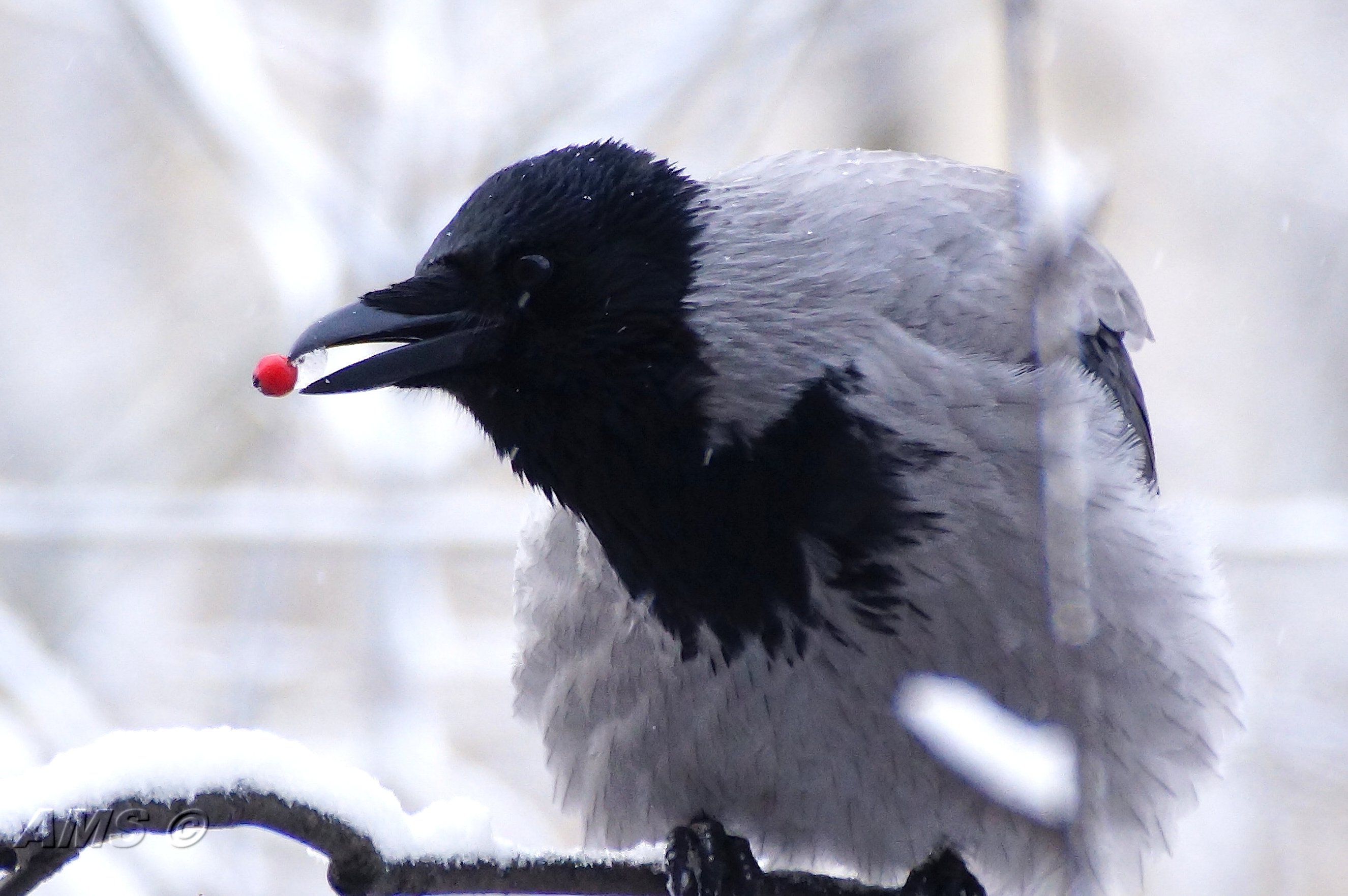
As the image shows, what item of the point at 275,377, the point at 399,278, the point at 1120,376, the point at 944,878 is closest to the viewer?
the point at 275,377

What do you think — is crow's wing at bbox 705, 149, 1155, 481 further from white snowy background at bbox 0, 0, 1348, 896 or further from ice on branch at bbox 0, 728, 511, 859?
ice on branch at bbox 0, 728, 511, 859

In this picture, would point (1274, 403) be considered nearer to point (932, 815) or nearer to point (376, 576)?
point (376, 576)

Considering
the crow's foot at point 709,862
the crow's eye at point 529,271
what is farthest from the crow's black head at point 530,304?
the crow's foot at point 709,862

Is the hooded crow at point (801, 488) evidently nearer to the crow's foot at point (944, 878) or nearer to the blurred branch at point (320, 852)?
the crow's foot at point (944, 878)

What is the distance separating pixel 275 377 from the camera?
235 cm

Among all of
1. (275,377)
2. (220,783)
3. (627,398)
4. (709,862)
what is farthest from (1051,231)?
(709,862)

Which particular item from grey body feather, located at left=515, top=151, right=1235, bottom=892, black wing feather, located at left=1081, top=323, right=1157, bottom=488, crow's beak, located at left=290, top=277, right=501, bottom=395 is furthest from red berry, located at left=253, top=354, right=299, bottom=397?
black wing feather, located at left=1081, top=323, right=1157, bottom=488

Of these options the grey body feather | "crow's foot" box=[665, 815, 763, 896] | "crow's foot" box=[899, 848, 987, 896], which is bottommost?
"crow's foot" box=[899, 848, 987, 896]

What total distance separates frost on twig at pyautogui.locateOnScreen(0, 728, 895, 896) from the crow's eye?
0.90 meters

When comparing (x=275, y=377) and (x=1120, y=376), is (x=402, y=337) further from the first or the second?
(x=1120, y=376)

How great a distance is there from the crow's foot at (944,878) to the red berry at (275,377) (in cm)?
160

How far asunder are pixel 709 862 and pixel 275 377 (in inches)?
49.5

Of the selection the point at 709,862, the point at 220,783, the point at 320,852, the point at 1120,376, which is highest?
the point at 1120,376

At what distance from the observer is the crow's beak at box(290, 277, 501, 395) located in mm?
2459
